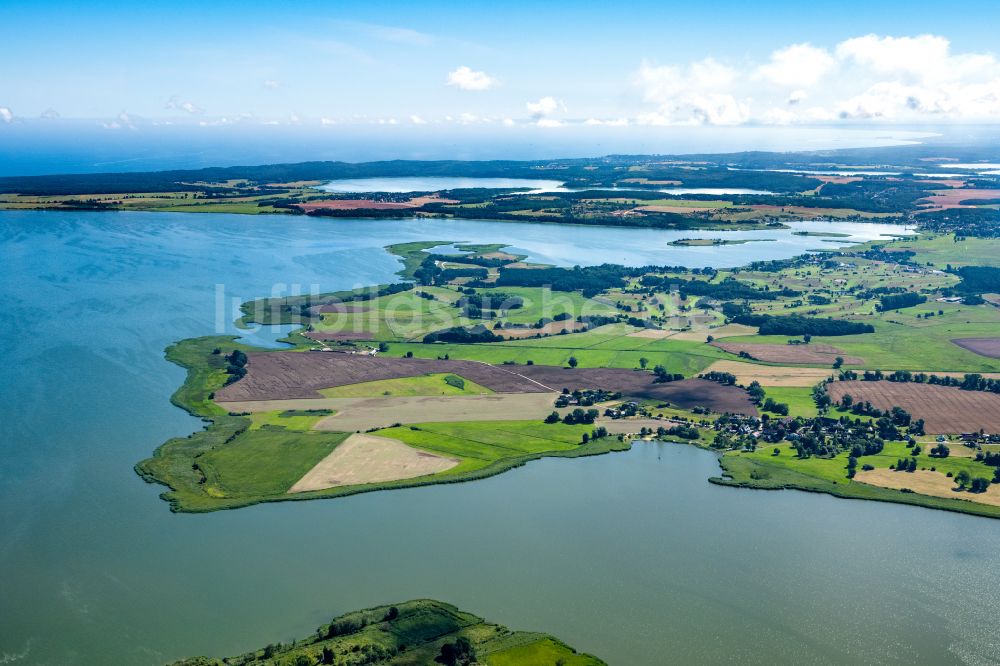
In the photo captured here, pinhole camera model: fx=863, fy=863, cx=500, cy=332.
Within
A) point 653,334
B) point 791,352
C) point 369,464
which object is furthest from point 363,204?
point 369,464

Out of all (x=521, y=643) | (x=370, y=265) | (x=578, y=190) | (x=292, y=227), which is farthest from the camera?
(x=578, y=190)

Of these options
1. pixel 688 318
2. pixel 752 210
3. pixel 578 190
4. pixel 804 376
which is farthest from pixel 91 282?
pixel 578 190

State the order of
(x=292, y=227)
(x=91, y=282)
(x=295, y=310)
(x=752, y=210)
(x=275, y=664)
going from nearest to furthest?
(x=275, y=664) → (x=295, y=310) → (x=91, y=282) → (x=292, y=227) → (x=752, y=210)

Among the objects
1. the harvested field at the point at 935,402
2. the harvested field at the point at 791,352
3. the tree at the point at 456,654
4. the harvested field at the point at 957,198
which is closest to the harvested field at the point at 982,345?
the harvested field at the point at 791,352

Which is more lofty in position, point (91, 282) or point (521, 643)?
point (91, 282)

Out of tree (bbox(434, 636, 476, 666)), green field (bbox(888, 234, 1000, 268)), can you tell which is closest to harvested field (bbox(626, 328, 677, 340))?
tree (bbox(434, 636, 476, 666))

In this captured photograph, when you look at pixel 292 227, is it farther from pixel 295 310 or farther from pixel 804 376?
pixel 804 376

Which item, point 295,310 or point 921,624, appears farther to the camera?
point 295,310

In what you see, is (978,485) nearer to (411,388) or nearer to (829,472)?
(829,472)
